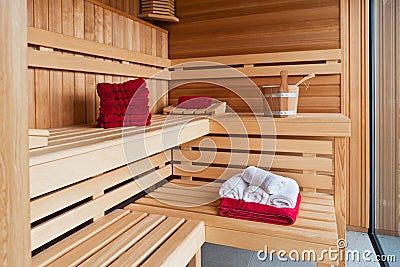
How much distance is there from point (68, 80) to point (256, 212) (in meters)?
1.08

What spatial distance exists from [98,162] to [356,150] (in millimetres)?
1914

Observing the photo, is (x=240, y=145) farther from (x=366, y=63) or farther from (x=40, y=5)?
(x=40, y=5)

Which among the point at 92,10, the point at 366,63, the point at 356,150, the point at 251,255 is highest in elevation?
the point at 92,10

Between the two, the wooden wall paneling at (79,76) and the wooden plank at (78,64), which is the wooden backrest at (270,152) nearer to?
the wooden plank at (78,64)

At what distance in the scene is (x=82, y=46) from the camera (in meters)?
1.66

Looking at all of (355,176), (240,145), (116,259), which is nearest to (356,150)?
(355,176)

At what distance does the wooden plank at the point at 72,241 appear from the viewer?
111 cm

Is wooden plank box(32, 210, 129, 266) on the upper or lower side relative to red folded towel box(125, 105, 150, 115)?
lower

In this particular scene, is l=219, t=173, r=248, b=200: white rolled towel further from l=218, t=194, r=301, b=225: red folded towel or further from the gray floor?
the gray floor

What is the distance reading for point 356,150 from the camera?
2311 millimetres

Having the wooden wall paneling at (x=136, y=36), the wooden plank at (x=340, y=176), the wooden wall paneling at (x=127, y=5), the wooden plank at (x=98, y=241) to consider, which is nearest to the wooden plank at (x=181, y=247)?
the wooden plank at (x=98, y=241)

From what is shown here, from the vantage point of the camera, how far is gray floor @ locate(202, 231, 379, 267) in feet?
6.22

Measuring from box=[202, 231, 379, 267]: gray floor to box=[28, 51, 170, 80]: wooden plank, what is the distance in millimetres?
1191

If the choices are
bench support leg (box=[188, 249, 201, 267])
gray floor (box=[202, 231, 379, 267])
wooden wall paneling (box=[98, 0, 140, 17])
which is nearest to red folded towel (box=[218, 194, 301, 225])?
bench support leg (box=[188, 249, 201, 267])
